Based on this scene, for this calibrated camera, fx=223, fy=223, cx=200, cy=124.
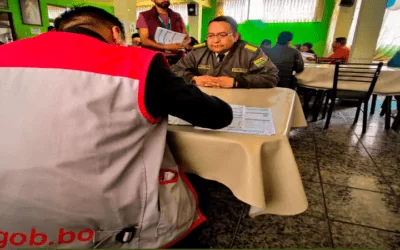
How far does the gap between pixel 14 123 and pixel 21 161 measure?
0.08m

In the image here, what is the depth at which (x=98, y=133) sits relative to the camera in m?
0.50

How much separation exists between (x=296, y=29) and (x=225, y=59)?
→ 24.9 feet

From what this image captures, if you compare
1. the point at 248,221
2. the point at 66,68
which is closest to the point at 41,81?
the point at 66,68

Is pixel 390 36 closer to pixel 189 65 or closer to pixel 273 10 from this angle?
pixel 273 10

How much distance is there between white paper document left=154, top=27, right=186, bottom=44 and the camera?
190 cm

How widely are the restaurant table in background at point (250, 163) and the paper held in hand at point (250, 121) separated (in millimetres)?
26

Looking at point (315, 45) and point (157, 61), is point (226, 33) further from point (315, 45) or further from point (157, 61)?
point (315, 45)

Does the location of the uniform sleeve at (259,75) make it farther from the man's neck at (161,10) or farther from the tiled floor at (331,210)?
the man's neck at (161,10)

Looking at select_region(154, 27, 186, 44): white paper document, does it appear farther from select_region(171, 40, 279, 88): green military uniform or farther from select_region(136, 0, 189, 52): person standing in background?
select_region(171, 40, 279, 88): green military uniform

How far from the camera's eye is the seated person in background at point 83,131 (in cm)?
48

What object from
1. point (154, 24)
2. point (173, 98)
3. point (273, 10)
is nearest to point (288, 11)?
point (273, 10)

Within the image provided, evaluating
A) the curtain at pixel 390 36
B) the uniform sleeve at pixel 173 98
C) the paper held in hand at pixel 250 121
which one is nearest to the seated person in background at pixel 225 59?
the paper held in hand at pixel 250 121

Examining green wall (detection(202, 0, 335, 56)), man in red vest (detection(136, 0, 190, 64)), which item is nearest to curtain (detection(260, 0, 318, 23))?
green wall (detection(202, 0, 335, 56))

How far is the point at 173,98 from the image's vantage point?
1.72ft
